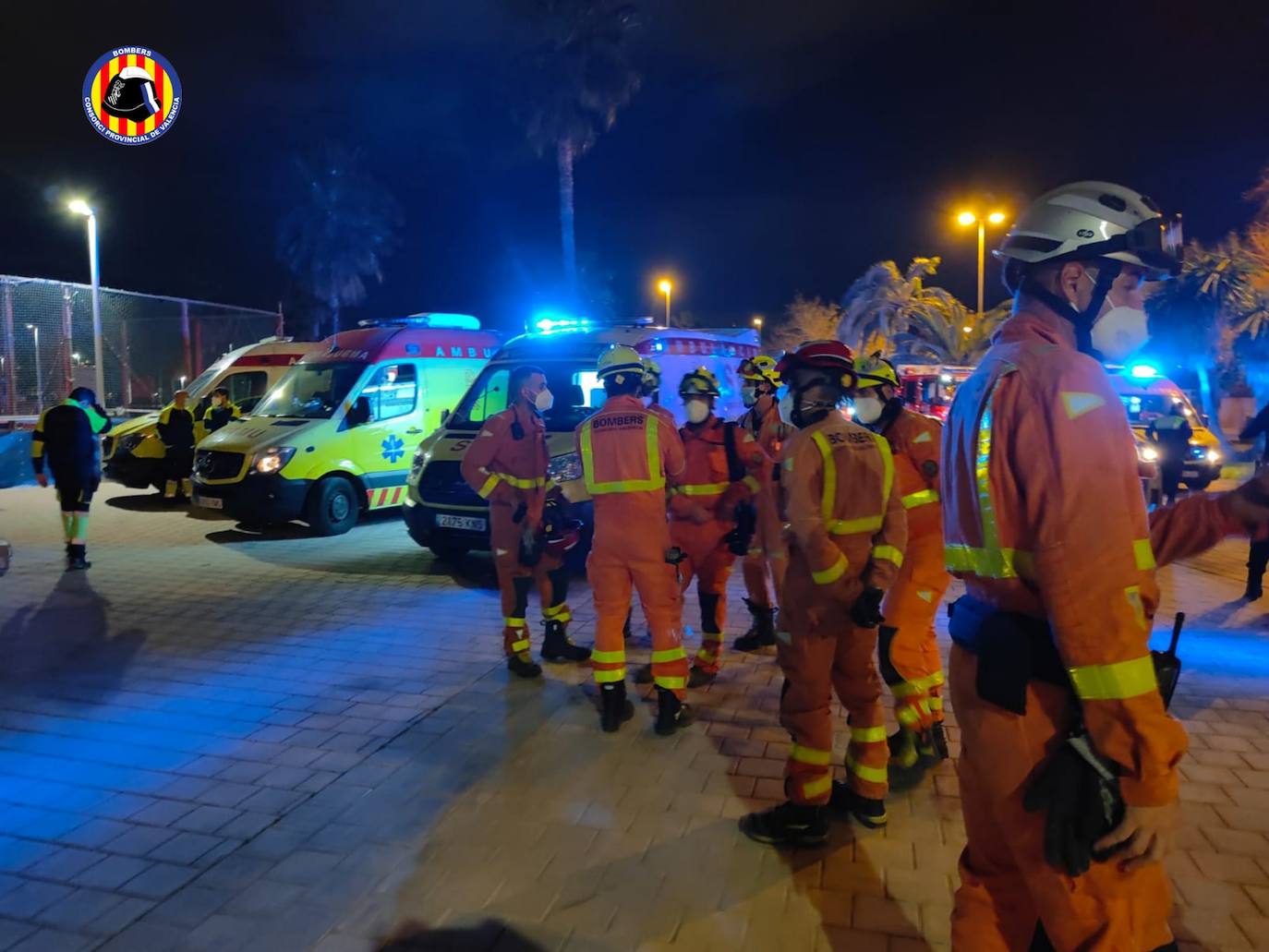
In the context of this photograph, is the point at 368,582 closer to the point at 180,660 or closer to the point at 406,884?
the point at 180,660

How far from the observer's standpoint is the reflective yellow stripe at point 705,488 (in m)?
5.70

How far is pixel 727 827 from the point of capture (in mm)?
3881

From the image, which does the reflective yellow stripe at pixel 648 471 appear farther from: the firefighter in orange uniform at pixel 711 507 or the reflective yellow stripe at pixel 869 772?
the reflective yellow stripe at pixel 869 772

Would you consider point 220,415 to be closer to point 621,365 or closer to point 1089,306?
point 621,365

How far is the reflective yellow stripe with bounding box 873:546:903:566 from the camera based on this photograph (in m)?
3.80

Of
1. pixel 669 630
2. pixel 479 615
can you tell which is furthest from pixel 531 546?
pixel 479 615

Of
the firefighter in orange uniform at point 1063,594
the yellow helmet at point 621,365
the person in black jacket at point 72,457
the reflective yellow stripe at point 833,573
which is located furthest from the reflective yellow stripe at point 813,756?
the person in black jacket at point 72,457

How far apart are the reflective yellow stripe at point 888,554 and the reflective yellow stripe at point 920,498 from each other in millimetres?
815

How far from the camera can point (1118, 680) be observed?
1.87m

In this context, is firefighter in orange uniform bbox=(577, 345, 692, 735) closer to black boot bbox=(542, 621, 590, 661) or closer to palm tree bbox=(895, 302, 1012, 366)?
black boot bbox=(542, 621, 590, 661)

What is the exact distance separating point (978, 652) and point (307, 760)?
3.68 m

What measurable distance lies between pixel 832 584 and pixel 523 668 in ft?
9.26

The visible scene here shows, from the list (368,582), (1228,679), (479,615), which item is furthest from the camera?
(368,582)

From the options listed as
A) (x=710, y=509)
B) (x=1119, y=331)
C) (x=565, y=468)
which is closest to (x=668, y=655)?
(x=710, y=509)
